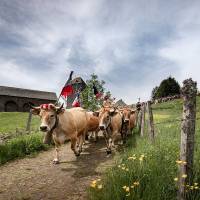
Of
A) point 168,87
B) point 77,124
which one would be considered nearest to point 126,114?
point 77,124

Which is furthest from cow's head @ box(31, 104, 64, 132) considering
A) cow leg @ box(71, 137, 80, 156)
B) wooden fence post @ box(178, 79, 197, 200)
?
wooden fence post @ box(178, 79, 197, 200)

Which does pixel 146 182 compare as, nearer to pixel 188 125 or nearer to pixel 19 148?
pixel 188 125

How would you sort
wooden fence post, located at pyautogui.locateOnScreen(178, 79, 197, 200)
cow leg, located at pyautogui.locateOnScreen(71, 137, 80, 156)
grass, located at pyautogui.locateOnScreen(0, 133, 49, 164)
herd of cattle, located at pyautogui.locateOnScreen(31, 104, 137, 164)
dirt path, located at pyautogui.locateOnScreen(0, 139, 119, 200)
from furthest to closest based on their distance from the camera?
1. grass, located at pyautogui.locateOnScreen(0, 133, 49, 164)
2. cow leg, located at pyautogui.locateOnScreen(71, 137, 80, 156)
3. herd of cattle, located at pyautogui.locateOnScreen(31, 104, 137, 164)
4. dirt path, located at pyautogui.locateOnScreen(0, 139, 119, 200)
5. wooden fence post, located at pyautogui.locateOnScreen(178, 79, 197, 200)

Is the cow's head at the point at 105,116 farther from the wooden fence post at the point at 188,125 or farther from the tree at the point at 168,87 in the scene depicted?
the tree at the point at 168,87

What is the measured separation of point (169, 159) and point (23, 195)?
344 cm

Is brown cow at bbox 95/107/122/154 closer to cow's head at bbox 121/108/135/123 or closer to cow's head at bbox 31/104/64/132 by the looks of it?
cow's head at bbox 121/108/135/123

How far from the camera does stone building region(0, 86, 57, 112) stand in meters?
75.4

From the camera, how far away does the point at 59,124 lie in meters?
11.7

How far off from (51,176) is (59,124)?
2.48 meters

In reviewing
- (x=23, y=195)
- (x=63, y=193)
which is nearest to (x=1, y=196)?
(x=23, y=195)

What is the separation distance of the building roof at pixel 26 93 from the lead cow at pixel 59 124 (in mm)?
65297

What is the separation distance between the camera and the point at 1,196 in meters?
7.98

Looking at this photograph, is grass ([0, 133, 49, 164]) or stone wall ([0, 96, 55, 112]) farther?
stone wall ([0, 96, 55, 112])

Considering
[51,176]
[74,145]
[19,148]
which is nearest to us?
[51,176]
